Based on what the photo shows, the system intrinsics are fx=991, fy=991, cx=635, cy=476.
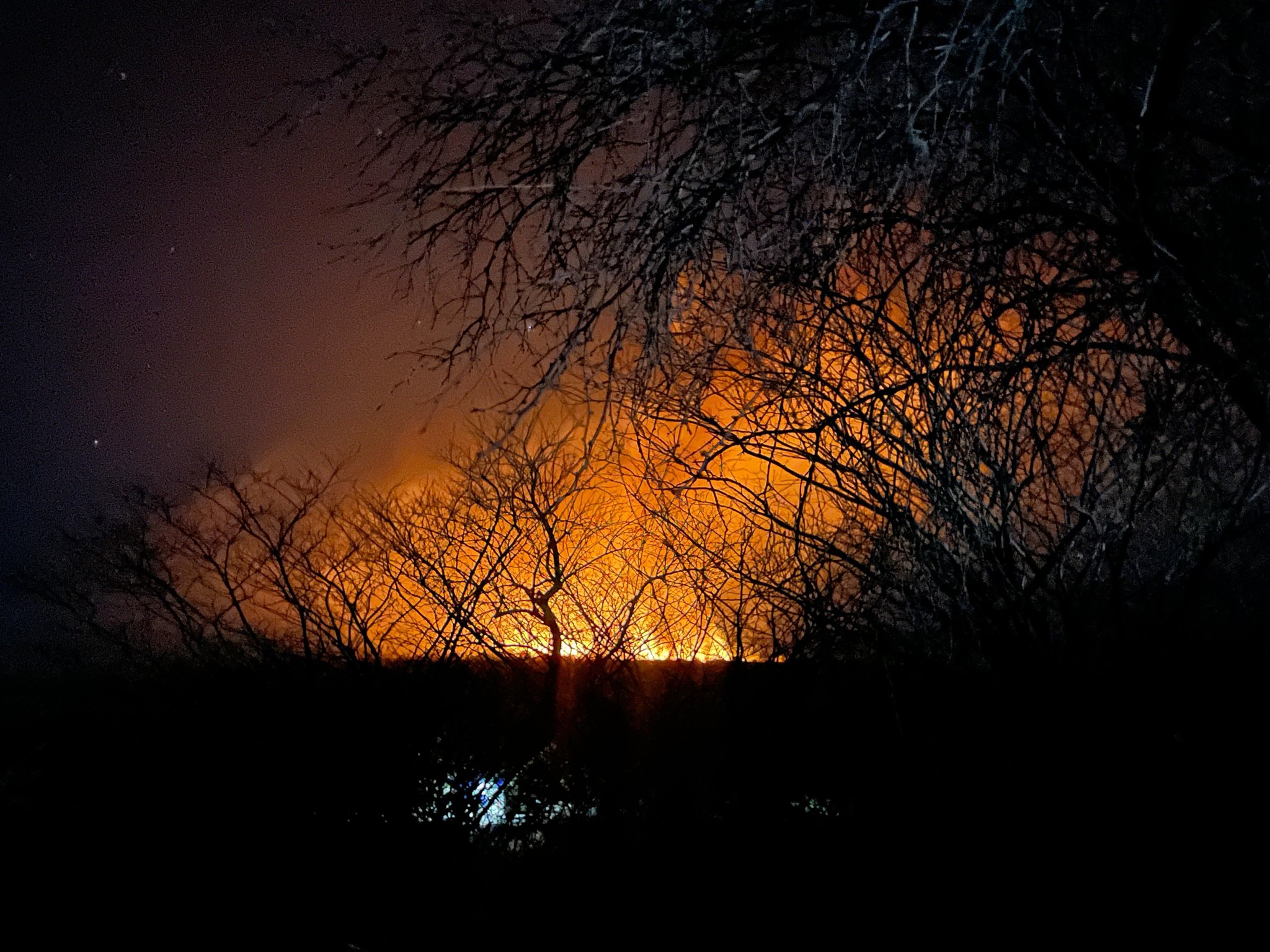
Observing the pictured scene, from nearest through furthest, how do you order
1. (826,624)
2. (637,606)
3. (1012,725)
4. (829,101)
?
(829,101) < (1012,725) < (826,624) < (637,606)

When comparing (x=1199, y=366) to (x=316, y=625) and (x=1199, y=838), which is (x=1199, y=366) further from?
(x=316, y=625)

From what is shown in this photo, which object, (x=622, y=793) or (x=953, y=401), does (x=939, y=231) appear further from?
(x=622, y=793)

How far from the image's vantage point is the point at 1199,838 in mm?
4016

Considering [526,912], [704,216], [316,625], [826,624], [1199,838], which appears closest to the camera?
[704,216]

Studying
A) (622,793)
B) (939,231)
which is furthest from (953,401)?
(622,793)

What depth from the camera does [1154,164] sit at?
3.56 m

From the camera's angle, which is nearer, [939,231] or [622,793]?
[939,231]

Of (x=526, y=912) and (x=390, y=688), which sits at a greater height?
(x=390, y=688)

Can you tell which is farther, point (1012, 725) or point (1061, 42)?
point (1012, 725)

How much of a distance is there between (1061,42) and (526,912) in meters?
5.35

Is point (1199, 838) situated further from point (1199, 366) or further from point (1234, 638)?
point (1199, 366)

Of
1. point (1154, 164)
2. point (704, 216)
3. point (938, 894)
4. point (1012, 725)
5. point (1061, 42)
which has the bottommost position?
point (938, 894)

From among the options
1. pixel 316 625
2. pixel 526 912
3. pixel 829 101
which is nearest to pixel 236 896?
pixel 526 912

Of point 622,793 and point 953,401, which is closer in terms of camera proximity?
point 953,401
